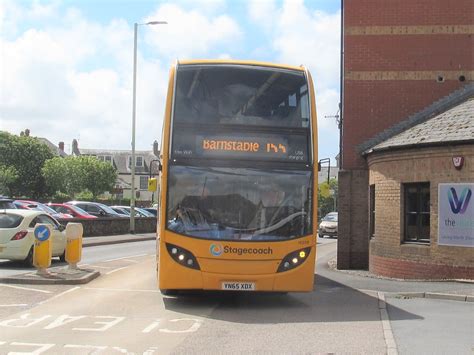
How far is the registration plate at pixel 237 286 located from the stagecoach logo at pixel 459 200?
21.3 ft

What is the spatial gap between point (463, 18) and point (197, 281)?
12305 millimetres

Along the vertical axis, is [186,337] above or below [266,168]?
below

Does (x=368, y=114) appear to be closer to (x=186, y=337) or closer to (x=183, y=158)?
(x=183, y=158)

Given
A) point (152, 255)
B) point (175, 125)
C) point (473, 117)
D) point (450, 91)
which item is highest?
point (450, 91)

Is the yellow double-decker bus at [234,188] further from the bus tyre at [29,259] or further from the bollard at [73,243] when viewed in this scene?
the bus tyre at [29,259]

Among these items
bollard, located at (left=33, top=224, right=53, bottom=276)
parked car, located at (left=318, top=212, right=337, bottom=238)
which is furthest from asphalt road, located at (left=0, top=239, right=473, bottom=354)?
parked car, located at (left=318, top=212, right=337, bottom=238)

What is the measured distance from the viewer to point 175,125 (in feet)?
30.3

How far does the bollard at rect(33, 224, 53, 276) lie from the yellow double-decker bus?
4.14 meters

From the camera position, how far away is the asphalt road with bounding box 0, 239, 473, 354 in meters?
6.81

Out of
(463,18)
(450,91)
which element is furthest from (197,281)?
(463,18)

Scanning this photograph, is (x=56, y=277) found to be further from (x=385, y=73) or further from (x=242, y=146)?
(x=385, y=73)

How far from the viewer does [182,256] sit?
911 centimetres

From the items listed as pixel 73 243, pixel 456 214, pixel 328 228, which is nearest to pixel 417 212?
pixel 456 214

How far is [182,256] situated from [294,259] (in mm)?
1810
